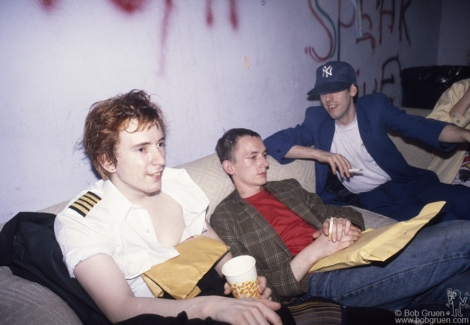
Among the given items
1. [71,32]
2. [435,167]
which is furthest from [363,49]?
[71,32]

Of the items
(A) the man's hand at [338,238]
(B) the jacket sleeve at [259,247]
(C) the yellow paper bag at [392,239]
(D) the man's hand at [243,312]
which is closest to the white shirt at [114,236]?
(B) the jacket sleeve at [259,247]

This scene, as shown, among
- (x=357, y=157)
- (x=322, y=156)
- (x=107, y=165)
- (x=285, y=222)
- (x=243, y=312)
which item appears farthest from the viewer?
(x=357, y=157)

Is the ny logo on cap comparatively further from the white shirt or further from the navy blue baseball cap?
the white shirt

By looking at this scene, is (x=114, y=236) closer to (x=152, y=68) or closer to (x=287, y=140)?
(x=152, y=68)

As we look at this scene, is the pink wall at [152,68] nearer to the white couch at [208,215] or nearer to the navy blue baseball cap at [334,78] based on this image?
the white couch at [208,215]

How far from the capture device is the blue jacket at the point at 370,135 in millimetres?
2268

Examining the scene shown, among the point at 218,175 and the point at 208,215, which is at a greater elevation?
the point at 218,175

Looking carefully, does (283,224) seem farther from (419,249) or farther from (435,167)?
(435,167)

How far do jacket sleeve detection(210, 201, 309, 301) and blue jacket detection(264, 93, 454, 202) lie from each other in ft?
2.37

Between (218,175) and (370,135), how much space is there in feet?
4.38

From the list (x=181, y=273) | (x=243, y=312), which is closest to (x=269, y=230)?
(x=181, y=273)

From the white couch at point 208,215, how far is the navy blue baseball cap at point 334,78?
620mm

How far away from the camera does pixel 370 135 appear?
7.64 ft

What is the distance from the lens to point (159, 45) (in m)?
1.82
